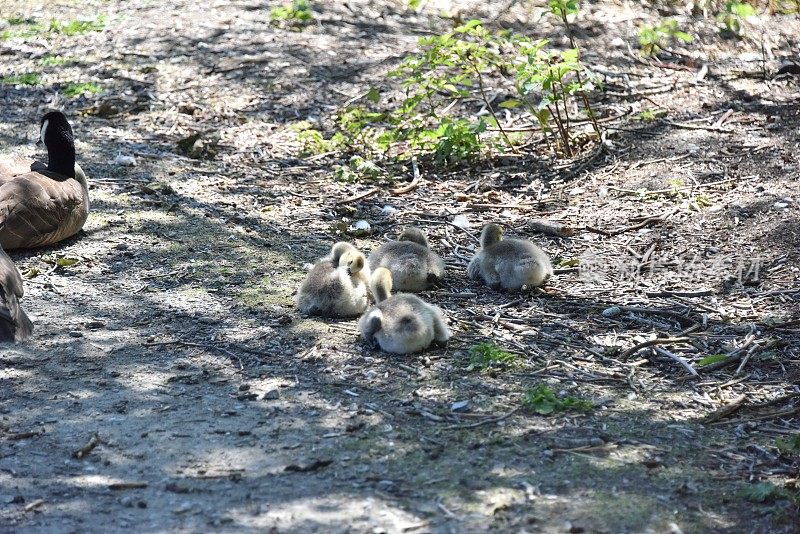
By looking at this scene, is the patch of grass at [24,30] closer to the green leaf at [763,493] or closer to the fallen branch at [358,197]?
the fallen branch at [358,197]

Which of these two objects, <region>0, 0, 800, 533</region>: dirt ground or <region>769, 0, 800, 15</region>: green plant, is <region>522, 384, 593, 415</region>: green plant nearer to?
<region>0, 0, 800, 533</region>: dirt ground

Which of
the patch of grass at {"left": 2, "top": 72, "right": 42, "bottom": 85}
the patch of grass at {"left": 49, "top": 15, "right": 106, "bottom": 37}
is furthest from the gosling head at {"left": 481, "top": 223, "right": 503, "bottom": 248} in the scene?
the patch of grass at {"left": 49, "top": 15, "right": 106, "bottom": 37}

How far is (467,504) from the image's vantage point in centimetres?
431

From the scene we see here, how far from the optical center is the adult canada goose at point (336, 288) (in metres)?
6.51

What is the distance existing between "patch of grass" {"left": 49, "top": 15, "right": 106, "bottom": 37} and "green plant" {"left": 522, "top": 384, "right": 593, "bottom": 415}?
37.4 ft

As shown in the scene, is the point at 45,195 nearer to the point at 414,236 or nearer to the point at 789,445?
the point at 414,236

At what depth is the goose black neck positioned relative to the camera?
27.7ft

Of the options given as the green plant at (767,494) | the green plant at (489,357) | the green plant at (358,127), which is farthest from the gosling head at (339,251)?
the green plant at (358,127)

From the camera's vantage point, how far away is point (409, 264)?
6.84 m

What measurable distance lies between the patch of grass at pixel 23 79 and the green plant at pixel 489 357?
890cm

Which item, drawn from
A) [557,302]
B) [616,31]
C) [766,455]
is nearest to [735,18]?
[616,31]

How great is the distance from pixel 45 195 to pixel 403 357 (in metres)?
3.50

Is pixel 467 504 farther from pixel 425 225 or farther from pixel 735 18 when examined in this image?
pixel 735 18

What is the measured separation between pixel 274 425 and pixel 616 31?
1033cm
